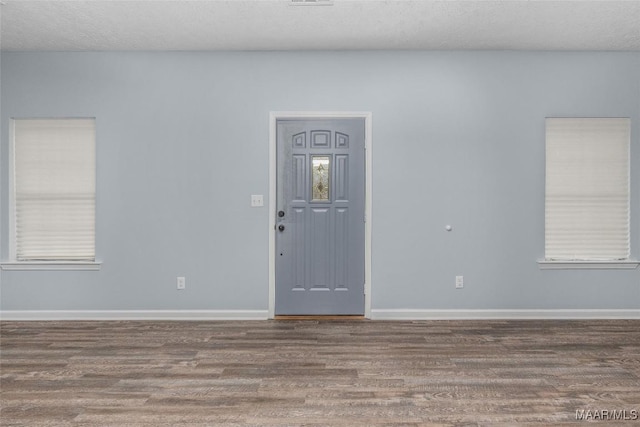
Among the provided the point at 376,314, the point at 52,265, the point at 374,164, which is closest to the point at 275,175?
the point at 374,164

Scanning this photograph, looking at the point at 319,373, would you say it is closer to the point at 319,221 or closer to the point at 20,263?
the point at 319,221

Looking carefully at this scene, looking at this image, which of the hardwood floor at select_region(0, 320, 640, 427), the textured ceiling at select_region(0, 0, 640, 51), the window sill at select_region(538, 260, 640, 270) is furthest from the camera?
the window sill at select_region(538, 260, 640, 270)

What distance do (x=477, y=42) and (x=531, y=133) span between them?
3.37ft

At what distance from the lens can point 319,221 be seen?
489 centimetres

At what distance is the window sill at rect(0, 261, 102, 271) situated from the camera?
480 cm

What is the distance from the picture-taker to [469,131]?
15.8 ft

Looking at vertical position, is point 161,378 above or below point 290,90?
below

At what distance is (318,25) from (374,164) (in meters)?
1.40

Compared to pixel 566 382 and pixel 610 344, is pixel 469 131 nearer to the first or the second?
pixel 610 344

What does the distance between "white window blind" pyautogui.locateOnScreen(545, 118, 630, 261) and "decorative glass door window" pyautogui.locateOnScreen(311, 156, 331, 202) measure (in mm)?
2152

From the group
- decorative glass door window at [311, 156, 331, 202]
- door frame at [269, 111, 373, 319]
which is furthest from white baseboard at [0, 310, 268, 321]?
decorative glass door window at [311, 156, 331, 202]

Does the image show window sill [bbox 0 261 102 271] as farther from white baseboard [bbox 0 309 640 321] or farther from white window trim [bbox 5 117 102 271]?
white baseboard [bbox 0 309 640 321]

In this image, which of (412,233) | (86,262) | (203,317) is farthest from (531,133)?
(86,262)

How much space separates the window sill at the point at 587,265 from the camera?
15.7ft
